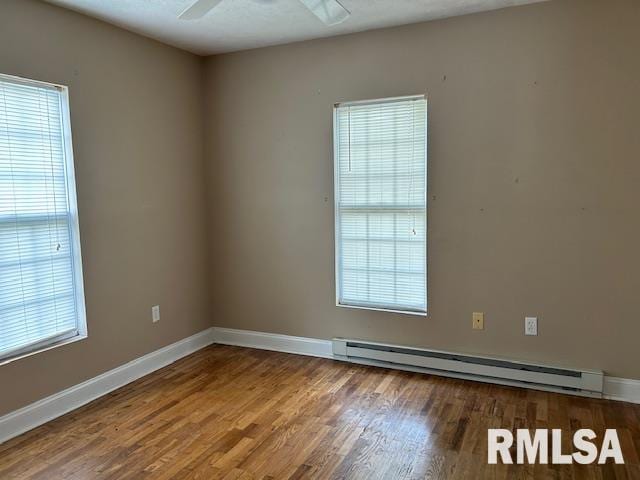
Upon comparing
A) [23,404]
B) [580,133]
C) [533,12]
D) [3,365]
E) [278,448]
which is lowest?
[278,448]

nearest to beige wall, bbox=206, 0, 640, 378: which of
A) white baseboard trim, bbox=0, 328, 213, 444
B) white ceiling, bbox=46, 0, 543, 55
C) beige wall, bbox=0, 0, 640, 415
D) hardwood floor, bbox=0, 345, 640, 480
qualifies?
beige wall, bbox=0, 0, 640, 415

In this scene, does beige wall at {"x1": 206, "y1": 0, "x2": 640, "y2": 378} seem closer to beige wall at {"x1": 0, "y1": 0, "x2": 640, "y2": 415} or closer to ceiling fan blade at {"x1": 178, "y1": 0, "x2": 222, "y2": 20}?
beige wall at {"x1": 0, "y1": 0, "x2": 640, "y2": 415}

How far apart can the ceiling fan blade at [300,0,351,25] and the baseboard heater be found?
2282mm

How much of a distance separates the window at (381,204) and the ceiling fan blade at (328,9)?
3.62ft

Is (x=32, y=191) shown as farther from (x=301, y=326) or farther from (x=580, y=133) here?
(x=580, y=133)

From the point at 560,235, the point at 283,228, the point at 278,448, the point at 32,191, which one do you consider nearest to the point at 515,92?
the point at 560,235

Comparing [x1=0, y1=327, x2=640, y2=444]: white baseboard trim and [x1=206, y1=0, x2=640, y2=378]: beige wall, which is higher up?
[x1=206, y1=0, x2=640, y2=378]: beige wall

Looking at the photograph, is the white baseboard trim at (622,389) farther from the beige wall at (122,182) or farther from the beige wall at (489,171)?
the beige wall at (122,182)

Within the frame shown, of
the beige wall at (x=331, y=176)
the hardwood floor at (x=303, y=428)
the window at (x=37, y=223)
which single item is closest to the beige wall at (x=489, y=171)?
the beige wall at (x=331, y=176)

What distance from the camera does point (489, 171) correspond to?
3184mm

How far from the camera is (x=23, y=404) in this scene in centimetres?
270

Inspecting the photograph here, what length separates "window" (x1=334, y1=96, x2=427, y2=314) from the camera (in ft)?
11.2

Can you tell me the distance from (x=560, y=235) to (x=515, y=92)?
97 cm

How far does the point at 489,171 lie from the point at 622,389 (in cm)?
160
